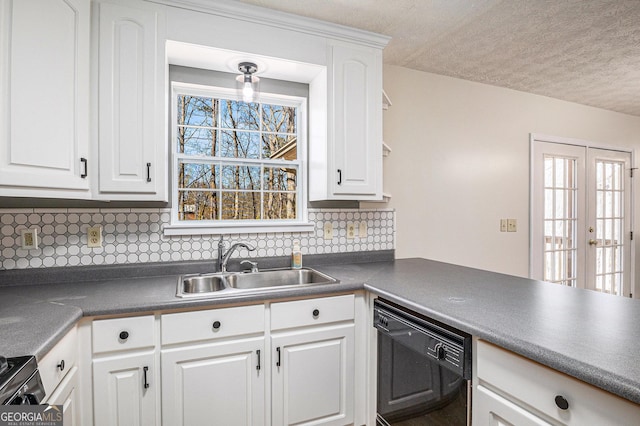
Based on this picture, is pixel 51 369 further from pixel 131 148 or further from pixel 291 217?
pixel 291 217

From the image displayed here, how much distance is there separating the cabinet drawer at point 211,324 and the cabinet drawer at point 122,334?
0.20 feet

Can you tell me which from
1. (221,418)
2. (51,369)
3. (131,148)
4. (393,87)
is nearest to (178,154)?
(131,148)

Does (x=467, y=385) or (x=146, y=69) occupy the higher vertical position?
(x=146, y=69)

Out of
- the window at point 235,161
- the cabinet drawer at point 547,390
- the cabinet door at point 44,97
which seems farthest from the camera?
the window at point 235,161

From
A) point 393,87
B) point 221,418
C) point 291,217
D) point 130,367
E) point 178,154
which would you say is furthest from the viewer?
point 393,87

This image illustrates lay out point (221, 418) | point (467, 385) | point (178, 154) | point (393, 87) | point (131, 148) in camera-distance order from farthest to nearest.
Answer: point (393, 87)
point (178, 154)
point (131, 148)
point (221, 418)
point (467, 385)

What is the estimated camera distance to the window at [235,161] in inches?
83.4

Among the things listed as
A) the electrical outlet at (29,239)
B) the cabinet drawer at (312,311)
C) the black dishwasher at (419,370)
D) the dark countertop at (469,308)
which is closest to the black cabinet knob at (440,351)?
the black dishwasher at (419,370)

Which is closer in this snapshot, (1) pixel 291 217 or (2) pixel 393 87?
(1) pixel 291 217

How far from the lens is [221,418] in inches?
60.4

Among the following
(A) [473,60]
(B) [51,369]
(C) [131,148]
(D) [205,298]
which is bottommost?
(B) [51,369]

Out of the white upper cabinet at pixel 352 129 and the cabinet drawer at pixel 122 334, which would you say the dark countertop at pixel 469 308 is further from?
the white upper cabinet at pixel 352 129

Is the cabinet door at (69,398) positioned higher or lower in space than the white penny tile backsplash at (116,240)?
lower

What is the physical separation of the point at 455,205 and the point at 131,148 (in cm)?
241
